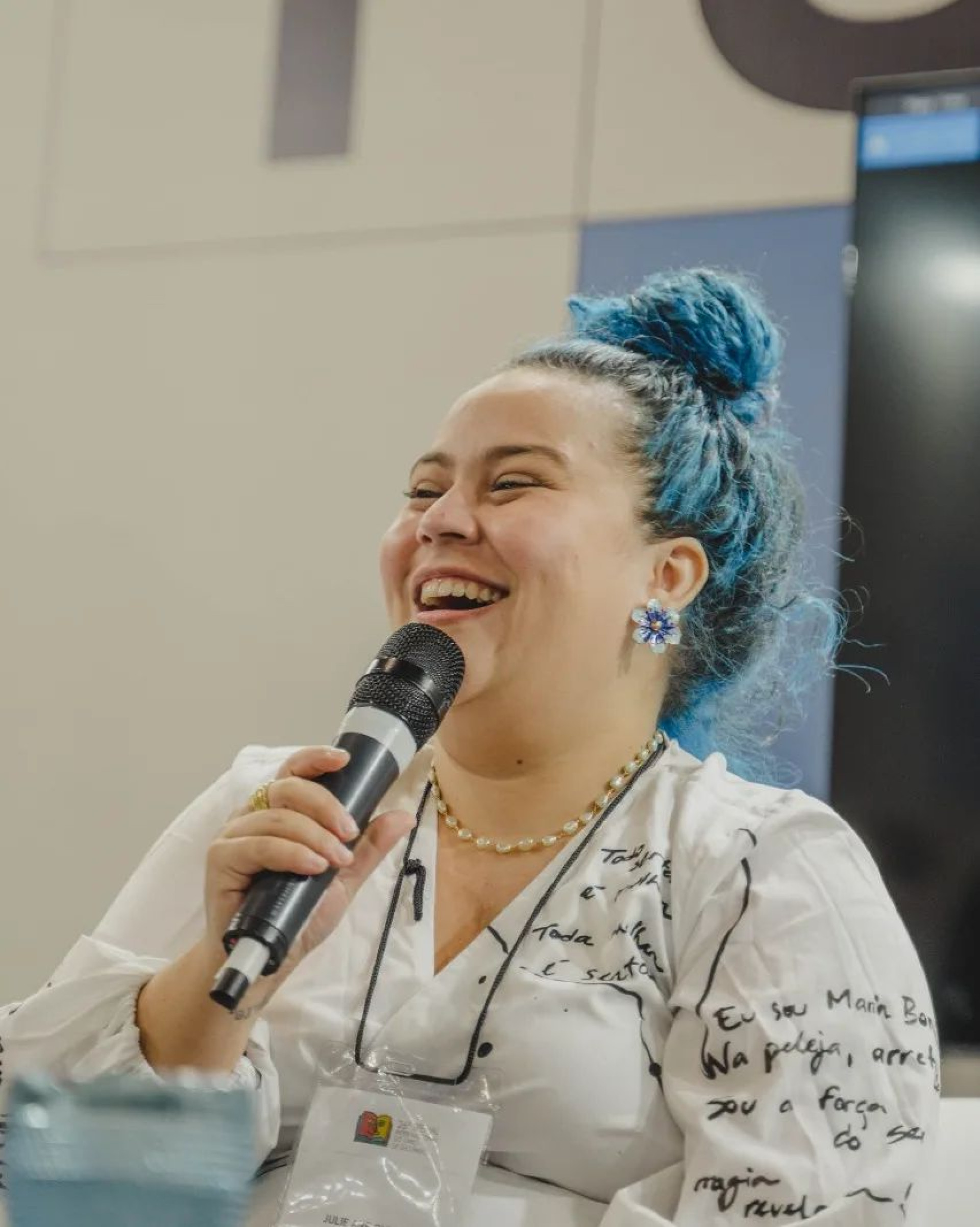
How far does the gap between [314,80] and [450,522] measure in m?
1.41

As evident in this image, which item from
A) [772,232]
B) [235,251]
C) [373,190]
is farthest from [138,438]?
[772,232]

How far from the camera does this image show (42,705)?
259cm

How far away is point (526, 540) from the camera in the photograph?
4.79 ft

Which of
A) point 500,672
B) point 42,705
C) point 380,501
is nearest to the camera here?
point 500,672

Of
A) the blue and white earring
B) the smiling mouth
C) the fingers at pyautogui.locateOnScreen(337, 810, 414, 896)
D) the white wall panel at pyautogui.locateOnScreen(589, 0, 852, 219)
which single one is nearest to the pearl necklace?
the blue and white earring

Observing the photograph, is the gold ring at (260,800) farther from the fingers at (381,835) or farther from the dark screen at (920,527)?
the dark screen at (920,527)

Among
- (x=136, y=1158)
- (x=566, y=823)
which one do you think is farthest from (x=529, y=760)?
(x=136, y=1158)

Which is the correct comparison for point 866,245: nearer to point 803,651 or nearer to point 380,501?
point 803,651

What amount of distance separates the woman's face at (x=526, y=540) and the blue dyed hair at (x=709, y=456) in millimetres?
50

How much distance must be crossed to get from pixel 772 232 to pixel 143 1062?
1.54m

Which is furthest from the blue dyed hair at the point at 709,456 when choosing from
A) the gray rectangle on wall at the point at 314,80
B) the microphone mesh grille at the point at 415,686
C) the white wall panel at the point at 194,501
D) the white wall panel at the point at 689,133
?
the gray rectangle on wall at the point at 314,80

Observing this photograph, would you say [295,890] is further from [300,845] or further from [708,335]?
[708,335]

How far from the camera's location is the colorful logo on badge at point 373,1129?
130 centimetres

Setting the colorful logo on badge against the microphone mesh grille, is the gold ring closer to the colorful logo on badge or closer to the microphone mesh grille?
the microphone mesh grille
